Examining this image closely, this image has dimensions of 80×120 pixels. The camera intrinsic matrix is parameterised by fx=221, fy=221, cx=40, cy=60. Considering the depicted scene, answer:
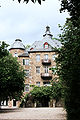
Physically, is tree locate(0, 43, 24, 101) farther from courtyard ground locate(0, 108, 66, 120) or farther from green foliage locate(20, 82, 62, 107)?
green foliage locate(20, 82, 62, 107)

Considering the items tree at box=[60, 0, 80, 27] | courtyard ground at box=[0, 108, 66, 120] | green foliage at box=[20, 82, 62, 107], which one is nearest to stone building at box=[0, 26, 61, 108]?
green foliage at box=[20, 82, 62, 107]

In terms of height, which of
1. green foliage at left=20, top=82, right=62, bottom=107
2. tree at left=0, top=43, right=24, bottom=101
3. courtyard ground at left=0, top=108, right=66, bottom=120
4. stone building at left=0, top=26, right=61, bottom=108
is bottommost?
courtyard ground at left=0, top=108, right=66, bottom=120

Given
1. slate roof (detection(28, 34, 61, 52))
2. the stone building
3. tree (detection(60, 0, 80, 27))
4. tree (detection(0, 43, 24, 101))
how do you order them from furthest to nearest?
1. slate roof (detection(28, 34, 61, 52))
2. the stone building
3. tree (detection(0, 43, 24, 101))
4. tree (detection(60, 0, 80, 27))

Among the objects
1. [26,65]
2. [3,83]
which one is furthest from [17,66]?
[26,65]

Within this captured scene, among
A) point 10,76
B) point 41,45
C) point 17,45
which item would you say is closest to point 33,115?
point 10,76

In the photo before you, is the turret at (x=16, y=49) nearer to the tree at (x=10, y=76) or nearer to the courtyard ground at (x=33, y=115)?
the tree at (x=10, y=76)

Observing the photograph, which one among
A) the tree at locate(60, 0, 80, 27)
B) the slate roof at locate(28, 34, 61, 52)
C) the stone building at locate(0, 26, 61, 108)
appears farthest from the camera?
the slate roof at locate(28, 34, 61, 52)

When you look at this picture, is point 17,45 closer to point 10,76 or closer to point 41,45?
point 41,45

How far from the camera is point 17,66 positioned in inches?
1309

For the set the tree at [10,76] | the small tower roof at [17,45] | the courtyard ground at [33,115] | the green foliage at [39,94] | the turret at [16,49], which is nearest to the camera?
the courtyard ground at [33,115]

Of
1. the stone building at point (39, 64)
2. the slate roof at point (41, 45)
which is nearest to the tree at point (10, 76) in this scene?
the stone building at point (39, 64)

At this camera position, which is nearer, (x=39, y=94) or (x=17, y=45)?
(x=39, y=94)

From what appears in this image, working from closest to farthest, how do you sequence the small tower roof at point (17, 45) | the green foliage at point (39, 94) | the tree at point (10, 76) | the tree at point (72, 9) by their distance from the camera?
1. the tree at point (72, 9)
2. the tree at point (10, 76)
3. the green foliage at point (39, 94)
4. the small tower roof at point (17, 45)

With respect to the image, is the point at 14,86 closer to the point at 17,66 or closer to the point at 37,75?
the point at 17,66
